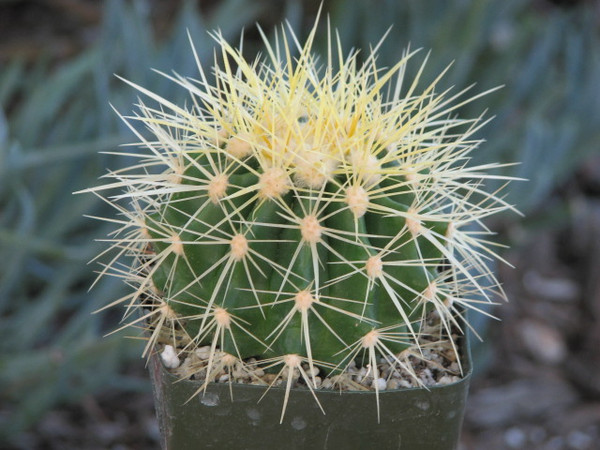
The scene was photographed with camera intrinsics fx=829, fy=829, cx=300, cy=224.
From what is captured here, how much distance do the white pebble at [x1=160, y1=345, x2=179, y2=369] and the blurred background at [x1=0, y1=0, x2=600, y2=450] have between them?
751 mm

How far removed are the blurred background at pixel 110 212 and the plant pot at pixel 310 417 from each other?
30.4 inches

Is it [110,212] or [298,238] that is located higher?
[298,238]

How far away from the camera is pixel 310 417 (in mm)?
629

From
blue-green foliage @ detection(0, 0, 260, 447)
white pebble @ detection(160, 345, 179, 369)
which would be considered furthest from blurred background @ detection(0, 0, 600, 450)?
white pebble @ detection(160, 345, 179, 369)

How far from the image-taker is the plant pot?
62 cm

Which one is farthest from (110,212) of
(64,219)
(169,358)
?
(169,358)

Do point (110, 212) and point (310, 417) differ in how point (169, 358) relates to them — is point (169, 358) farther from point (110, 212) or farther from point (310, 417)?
point (110, 212)

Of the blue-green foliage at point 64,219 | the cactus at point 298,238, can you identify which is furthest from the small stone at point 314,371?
the blue-green foliage at point 64,219

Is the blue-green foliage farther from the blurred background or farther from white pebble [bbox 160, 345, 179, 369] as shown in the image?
white pebble [bbox 160, 345, 179, 369]

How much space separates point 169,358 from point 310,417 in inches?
4.9

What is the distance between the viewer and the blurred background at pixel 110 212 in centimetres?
158

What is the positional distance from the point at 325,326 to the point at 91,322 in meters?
1.08

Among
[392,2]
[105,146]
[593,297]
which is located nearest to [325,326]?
[105,146]

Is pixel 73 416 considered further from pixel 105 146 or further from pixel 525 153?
pixel 525 153
